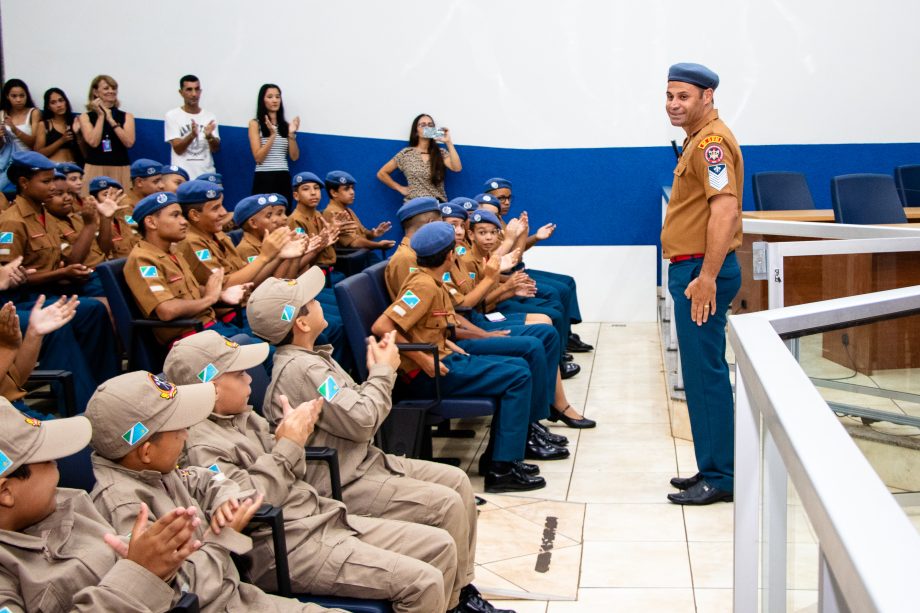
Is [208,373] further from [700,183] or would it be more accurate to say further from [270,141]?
[270,141]

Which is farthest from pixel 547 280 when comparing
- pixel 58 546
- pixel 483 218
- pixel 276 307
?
pixel 58 546

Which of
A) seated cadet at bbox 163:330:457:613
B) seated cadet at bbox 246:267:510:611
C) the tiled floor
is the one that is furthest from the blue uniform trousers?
seated cadet at bbox 163:330:457:613

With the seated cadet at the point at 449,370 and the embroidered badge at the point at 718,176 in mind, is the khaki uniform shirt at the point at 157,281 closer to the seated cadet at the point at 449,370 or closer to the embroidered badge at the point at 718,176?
the seated cadet at the point at 449,370

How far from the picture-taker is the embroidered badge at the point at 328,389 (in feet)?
9.16

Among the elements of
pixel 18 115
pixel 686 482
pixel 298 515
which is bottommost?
pixel 686 482

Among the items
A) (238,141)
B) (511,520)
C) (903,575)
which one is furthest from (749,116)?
(903,575)

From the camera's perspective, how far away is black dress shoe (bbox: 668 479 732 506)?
3822 mm

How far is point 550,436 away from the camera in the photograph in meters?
4.66

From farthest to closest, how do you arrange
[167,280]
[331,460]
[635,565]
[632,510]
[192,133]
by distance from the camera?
[192,133], [167,280], [632,510], [635,565], [331,460]

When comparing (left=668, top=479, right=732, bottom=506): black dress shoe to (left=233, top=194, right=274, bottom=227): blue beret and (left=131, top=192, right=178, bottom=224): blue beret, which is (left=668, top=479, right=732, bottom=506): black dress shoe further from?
(left=233, top=194, right=274, bottom=227): blue beret

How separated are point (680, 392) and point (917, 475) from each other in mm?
3346

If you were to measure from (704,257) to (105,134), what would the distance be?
5.59 metres

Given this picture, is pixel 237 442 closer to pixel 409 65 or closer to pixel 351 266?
pixel 351 266

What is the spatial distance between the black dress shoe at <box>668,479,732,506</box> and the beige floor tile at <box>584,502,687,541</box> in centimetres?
A: 4
